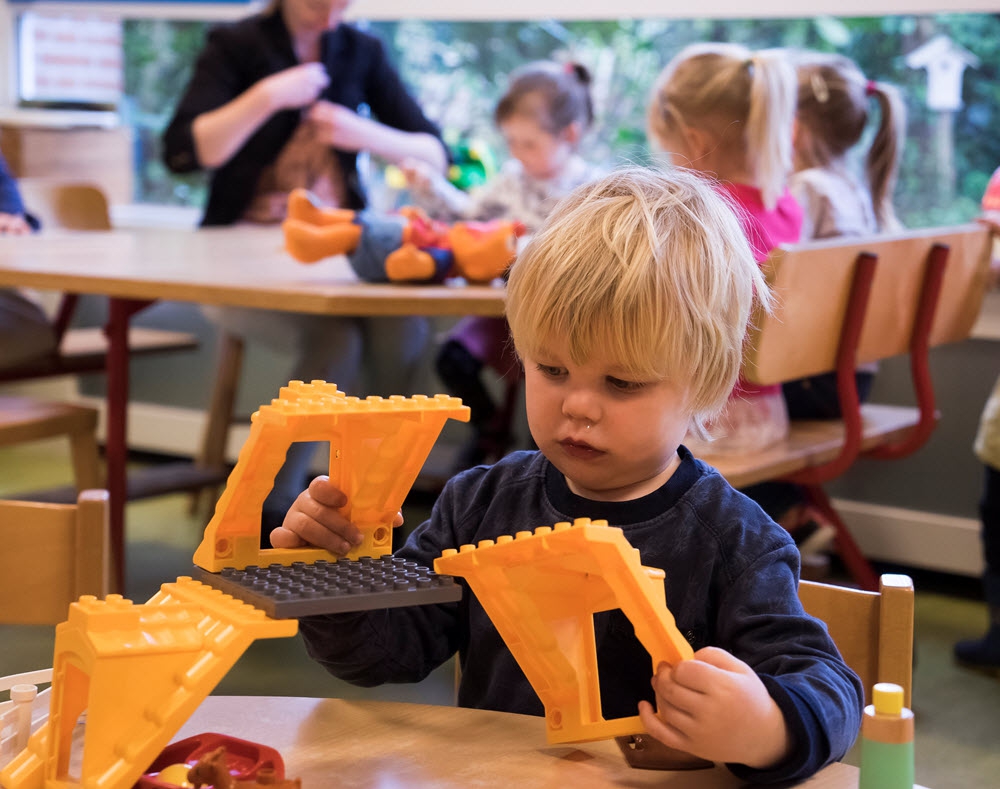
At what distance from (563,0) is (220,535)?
2.70m

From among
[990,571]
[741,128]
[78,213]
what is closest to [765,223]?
[741,128]

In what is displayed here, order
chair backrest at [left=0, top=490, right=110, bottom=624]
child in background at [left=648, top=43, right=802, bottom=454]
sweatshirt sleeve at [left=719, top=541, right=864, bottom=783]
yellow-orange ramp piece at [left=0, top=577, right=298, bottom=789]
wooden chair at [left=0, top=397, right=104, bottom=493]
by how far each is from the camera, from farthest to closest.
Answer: wooden chair at [left=0, top=397, right=104, bottom=493], child in background at [left=648, top=43, right=802, bottom=454], chair backrest at [left=0, top=490, right=110, bottom=624], sweatshirt sleeve at [left=719, top=541, right=864, bottom=783], yellow-orange ramp piece at [left=0, top=577, right=298, bottom=789]

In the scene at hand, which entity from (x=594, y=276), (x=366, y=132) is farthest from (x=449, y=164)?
(x=594, y=276)

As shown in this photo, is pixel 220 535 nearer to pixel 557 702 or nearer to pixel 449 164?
pixel 557 702

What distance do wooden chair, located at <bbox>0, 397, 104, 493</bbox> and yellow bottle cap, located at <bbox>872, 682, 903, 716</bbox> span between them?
191 centimetres

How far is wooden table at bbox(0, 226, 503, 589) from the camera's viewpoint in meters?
1.83

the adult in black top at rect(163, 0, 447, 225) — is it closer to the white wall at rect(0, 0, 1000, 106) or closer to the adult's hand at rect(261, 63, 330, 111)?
the adult's hand at rect(261, 63, 330, 111)

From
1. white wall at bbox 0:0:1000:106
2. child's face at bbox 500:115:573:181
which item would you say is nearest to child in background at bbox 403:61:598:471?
child's face at bbox 500:115:573:181

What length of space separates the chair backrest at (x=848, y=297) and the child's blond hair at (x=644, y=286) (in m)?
0.74

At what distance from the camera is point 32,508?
1090 mm

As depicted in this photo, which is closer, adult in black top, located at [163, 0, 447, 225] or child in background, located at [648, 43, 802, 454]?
child in background, located at [648, 43, 802, 454]

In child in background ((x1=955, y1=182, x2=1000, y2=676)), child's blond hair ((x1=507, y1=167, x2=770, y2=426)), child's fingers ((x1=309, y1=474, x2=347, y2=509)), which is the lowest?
child in background ((x1=955, y1=182, x2=1000, y2=676))

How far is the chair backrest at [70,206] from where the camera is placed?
9.57 feet

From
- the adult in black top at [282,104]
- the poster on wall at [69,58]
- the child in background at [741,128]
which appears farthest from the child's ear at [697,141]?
the poster on wall at [69,58]
